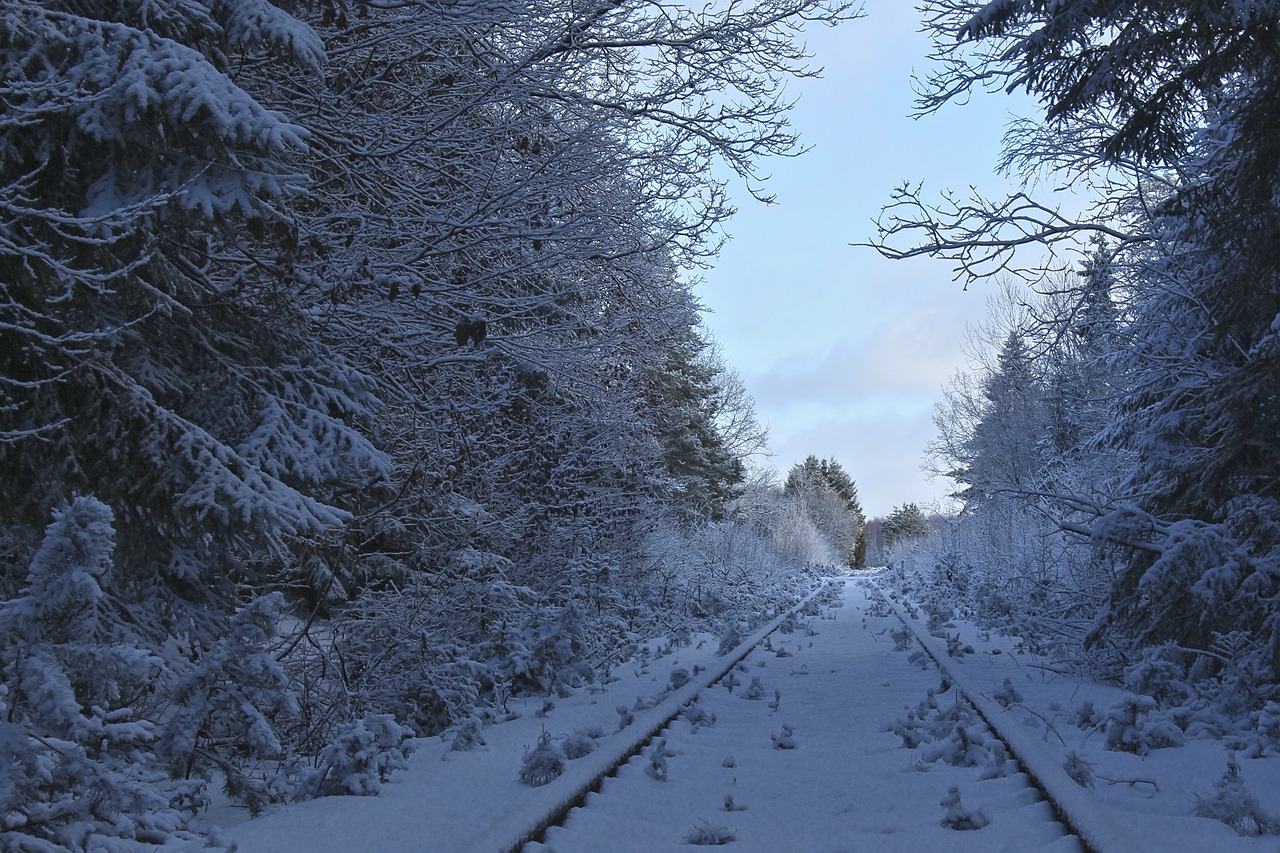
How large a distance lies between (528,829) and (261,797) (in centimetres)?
185

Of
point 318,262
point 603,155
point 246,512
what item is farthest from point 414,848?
point 603,155

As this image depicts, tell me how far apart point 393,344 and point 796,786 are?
4.15 metres

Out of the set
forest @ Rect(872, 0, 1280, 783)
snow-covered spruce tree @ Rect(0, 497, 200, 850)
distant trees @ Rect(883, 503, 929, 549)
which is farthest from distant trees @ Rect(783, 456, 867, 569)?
snow-covered spruce tree @ Rect(0, 497, 200, 850)

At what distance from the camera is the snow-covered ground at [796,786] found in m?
3.75

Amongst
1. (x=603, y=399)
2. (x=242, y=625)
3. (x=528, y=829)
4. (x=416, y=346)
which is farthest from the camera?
(x=603, y=399)

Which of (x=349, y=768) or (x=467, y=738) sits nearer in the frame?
(x=349, y=768)

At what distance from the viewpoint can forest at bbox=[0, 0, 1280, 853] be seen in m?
4.36

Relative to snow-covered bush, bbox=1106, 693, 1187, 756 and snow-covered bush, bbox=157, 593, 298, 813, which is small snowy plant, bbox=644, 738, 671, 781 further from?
snow-covered bush, bbox=1106, 693, 1187, 756

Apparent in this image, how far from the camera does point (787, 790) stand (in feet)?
15.7

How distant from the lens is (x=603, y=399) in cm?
1320

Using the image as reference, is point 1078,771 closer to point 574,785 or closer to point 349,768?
point 574,785

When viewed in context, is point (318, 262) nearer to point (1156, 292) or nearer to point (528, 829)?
point (528, 829)

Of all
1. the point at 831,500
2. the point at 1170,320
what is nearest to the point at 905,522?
the point at 831,500

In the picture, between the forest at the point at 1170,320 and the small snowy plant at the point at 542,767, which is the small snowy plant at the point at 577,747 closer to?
the small snowy plant at the point at 542,767
